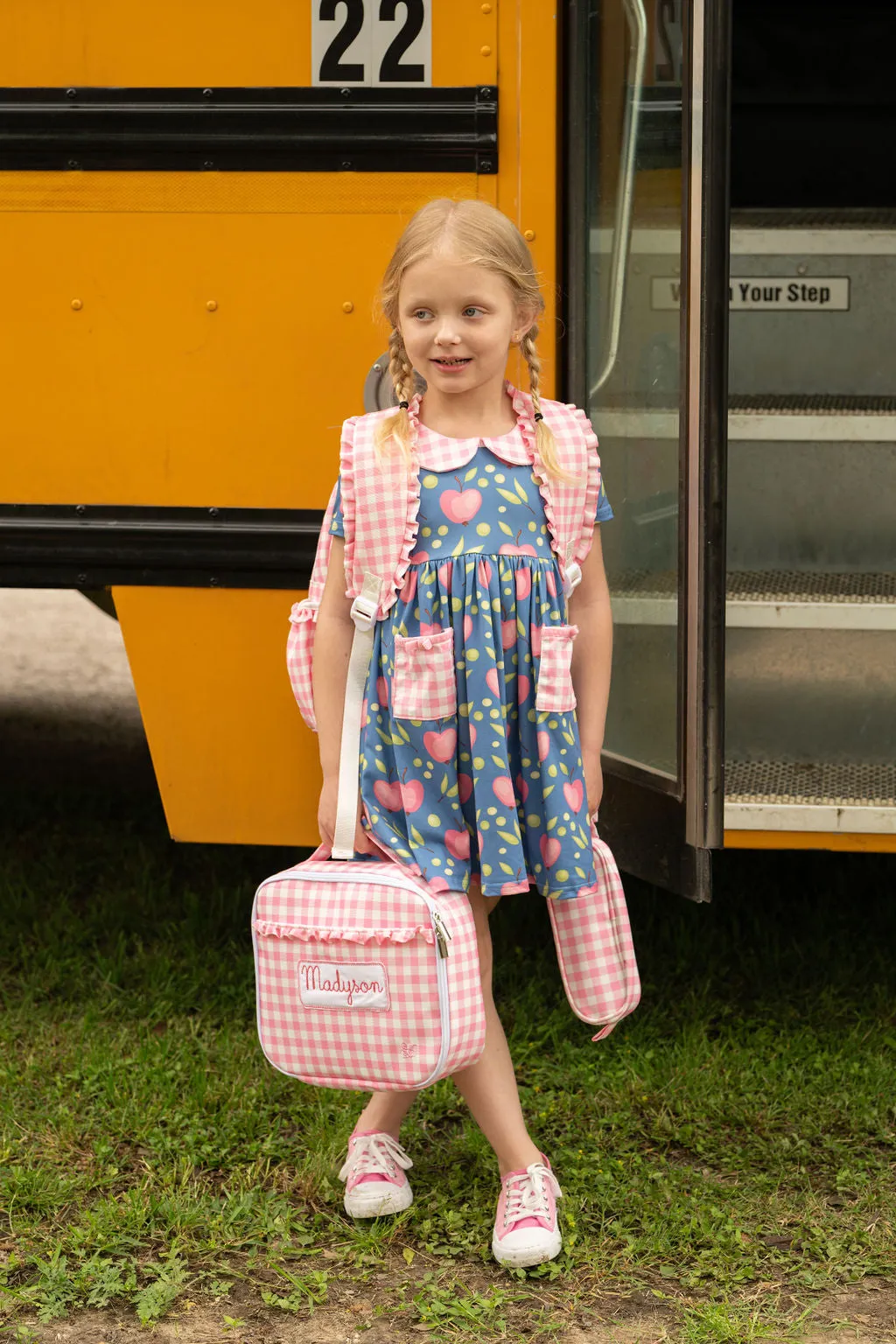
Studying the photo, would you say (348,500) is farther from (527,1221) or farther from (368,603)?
(527,1221)

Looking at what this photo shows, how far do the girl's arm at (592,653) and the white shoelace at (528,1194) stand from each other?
46cm

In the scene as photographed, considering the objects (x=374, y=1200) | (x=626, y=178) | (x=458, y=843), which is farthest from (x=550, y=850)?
(x=626, y=178)

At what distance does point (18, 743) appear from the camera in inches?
165

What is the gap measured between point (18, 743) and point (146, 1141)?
7.45ft

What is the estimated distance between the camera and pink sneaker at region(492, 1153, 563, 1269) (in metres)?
1.81

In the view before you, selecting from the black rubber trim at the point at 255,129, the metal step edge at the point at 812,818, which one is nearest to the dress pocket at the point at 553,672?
the metal step edge at the point at 812,818

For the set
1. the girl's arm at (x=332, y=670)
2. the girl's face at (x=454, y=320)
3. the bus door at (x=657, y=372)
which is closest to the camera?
the girl's face at (x=454, y=320)

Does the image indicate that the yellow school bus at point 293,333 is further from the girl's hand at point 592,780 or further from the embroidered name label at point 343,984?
the embroidered name label at point 343,984

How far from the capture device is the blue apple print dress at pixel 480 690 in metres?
1.70

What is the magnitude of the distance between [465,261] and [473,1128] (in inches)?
46.8

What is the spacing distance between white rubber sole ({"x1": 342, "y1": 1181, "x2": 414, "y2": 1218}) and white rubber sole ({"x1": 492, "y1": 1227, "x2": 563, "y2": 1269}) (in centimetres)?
17

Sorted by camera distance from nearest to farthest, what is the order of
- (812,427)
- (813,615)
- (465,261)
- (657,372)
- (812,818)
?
(465,261)
(657,372)
(812,818)
(813,615)
(812,427)

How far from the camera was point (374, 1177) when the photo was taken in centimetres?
194

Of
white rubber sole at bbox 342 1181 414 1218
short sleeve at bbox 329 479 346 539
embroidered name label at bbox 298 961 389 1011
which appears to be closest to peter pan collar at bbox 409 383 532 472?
short sleeve at bbox 329 479 346 539
